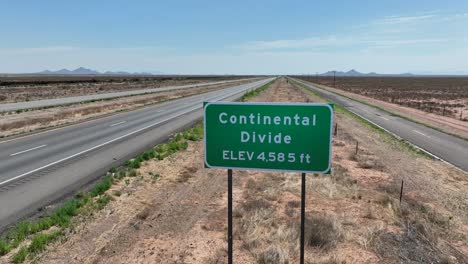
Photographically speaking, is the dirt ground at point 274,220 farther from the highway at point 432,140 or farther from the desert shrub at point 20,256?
the highway at point 432,140

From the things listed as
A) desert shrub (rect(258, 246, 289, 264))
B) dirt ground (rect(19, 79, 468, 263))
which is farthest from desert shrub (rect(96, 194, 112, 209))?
desert shrub (rect(258, 246, 289, 264))

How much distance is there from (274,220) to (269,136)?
12.8 feet

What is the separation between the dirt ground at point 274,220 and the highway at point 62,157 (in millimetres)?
1719

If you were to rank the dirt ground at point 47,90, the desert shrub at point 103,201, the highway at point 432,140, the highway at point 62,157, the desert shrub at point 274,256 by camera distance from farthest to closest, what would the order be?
the dirt ground at point 47,90 → the highway at point 432,140 → the highway at point 62,157 → the desert shrub at point 103,201 → the desert shrub at point 274,256

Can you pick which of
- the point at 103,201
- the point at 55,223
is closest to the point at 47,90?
the point at 103,201

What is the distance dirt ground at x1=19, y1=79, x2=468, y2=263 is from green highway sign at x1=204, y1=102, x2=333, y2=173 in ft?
7.93

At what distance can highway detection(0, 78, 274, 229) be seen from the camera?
375 inches

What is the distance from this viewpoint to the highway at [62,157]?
9.52 m

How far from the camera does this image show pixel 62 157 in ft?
46.3

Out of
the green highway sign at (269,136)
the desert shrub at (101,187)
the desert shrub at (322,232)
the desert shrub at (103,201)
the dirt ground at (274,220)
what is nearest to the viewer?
the green highway sign at (269,136)

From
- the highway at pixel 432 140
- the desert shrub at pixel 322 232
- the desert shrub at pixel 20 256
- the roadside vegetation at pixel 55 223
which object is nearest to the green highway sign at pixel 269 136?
the desert shrub at pixel 322 232

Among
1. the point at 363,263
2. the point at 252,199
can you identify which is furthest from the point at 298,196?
the point at 363,263

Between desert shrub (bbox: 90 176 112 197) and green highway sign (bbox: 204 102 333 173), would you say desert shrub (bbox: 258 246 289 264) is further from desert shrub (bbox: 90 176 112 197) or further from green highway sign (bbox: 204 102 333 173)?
desert shrub (bbox: 90 176 112 197)

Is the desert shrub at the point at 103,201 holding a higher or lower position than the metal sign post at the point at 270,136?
lower
